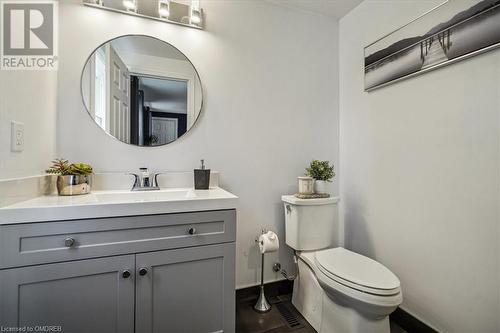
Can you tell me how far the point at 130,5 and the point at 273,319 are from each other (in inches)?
85.9

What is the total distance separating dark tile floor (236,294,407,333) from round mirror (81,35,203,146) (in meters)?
1.26

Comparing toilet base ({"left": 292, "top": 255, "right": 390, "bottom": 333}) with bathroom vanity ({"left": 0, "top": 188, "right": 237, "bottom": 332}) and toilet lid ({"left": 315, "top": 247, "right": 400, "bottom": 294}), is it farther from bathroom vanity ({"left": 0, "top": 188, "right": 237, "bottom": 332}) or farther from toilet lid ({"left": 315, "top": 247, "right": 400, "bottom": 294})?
bathroom vanity ({"left": 0, "top": 188, "right": 237, "bottom": 332})

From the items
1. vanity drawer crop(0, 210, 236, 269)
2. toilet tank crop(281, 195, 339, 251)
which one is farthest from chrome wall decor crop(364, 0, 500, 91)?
vanity drawer crop(0, 210, 236, 269)

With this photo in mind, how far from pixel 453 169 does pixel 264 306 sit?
4.66ft

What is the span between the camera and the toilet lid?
3.73ft

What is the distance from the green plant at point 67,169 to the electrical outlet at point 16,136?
0.60 ft

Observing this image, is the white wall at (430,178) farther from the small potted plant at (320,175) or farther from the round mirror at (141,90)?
the round mirror at (141,90)

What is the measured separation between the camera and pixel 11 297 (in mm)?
867

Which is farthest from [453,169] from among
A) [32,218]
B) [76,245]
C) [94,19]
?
[94,19]

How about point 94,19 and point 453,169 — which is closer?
point 453,169

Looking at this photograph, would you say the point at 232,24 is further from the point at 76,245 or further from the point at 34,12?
the point at 76,245

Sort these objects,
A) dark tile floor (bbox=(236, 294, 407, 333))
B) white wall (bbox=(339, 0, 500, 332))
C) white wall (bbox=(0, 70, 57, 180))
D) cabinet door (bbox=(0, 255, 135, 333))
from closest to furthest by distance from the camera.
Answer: cabinet door (bbox=(0, 255, 135, 333)), white wall (bbox=(0, 70, 57, 180)), white wall (bbox=(339, 0, 500, 332)), dark tile floor (bbox=(236, 294, 407, 333))

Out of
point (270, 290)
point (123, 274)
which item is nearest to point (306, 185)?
point (270, 290)

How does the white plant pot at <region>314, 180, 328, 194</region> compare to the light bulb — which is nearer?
the light bulb
